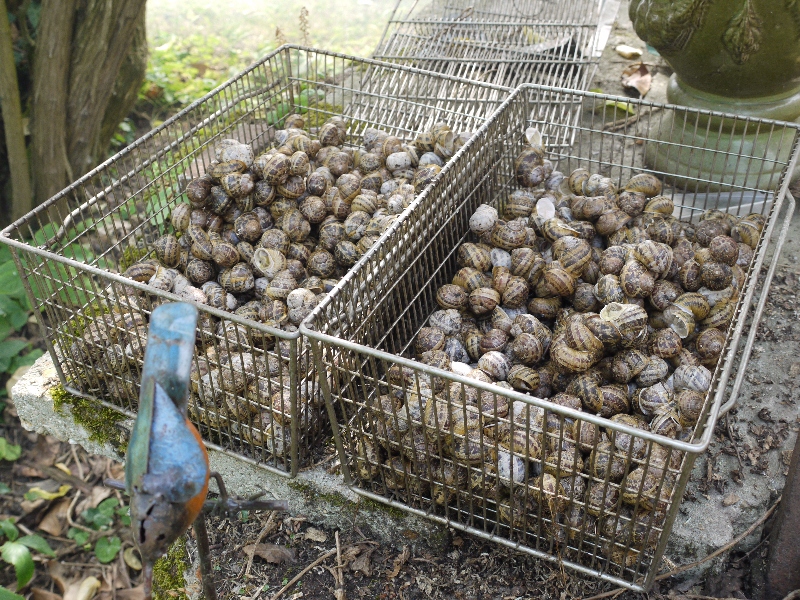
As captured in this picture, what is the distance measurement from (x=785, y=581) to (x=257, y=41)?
5.53 meters

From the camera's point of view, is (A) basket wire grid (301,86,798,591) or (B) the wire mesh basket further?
(B) the wire mesh basket

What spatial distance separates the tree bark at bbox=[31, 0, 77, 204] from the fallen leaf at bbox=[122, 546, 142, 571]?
1.87m

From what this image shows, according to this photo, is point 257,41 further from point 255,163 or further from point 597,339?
point 597,339

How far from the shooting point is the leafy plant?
269 centimetres

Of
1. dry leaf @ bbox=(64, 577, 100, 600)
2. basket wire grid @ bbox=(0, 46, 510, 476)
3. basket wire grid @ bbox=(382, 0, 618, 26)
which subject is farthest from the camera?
basket wire grid @ bbox=(382, 0, 618, 26)

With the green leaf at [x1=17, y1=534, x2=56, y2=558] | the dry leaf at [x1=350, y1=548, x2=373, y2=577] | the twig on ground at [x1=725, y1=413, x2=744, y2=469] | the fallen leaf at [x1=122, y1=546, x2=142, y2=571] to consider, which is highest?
the twig on ground at [x1=725, y1=413, x2=744, y2=469]

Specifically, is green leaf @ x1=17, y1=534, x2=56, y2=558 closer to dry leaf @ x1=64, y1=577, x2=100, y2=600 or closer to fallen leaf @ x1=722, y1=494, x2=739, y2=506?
dry leaf @ x1=64, y1=577, x2=100, y2=600

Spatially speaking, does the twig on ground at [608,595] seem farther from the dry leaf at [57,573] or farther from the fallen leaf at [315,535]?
the dry leaf at [57,573]

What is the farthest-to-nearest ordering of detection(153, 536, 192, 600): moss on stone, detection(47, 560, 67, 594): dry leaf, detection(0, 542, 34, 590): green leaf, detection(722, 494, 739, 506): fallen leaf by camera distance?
detection(47, 560, 67, 594): dry leaf, detection(0, 542, 34, 590): green leaf, detection(153, 536, 192, 600): moss on stone, detection(722, 494, 739, 506): fallen leaf

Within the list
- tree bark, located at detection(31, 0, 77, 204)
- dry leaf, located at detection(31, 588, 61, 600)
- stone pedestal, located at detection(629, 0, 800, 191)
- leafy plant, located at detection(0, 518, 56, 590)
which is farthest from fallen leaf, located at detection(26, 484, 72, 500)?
stone pedestal, located at detection(629, 0, 800, 191)

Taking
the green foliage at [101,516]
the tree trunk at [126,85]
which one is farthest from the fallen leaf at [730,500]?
the tree trunk at [126,85]

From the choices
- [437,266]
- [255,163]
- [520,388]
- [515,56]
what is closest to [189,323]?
[520,388]

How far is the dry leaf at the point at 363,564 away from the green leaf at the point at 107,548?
1.57 m

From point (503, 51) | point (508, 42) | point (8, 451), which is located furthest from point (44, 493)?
point (508, 42)
